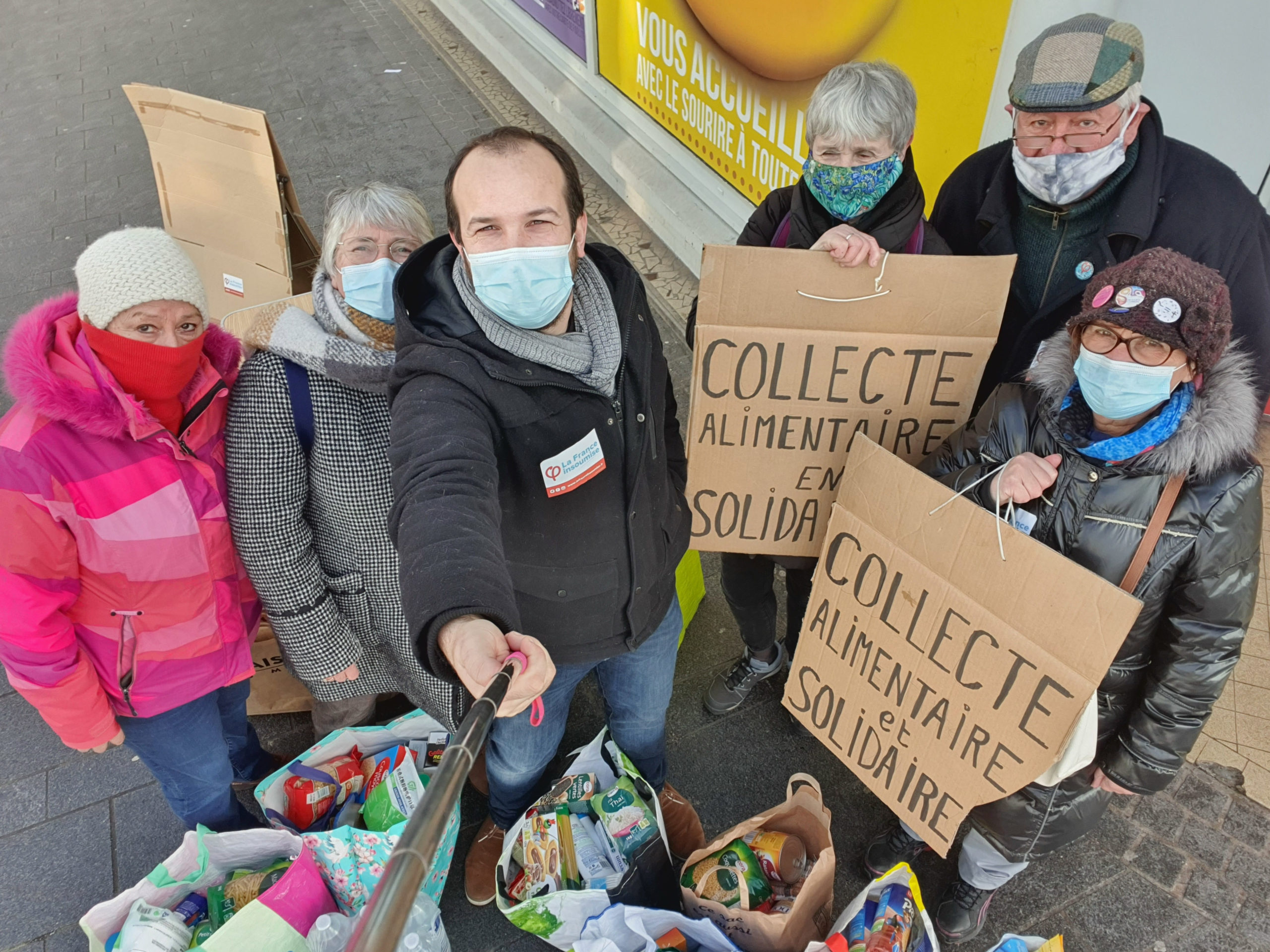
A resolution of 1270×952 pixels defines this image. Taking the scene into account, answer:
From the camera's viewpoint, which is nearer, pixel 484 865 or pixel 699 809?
pixel 484 865

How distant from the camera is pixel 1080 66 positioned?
1.79 meters

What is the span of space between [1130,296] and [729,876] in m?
1.54

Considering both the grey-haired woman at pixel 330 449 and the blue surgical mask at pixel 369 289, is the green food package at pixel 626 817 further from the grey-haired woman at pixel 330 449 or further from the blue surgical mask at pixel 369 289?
the blue surgical mask at pixel 369 289

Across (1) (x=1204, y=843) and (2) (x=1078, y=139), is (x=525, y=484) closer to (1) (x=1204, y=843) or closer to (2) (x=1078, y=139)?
(2) (x=1078, y=139)

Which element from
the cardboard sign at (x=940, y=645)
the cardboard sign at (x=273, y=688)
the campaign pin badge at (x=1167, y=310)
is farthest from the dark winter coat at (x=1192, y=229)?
the cardboard sign at (x=273, y=688)

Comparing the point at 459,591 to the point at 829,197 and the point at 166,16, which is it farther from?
the point at 166,16

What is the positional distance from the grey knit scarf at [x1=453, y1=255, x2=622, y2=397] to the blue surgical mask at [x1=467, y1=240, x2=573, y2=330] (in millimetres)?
23

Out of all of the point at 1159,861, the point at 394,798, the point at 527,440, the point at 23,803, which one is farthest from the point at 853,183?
the point at 23,803

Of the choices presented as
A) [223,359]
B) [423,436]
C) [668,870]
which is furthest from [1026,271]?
[223,359]

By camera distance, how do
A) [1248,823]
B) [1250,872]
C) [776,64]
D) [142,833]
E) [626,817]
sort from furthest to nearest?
1. [776,64]
2. [142,833]
3. [1248,823]
4. [1250,872]
5. [626,817]

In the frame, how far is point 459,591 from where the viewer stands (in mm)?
1162

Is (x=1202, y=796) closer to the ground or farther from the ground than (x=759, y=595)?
closer to the ground

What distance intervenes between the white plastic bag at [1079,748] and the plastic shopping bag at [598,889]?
37.4 inches

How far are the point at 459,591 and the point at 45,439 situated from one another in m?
1.10
